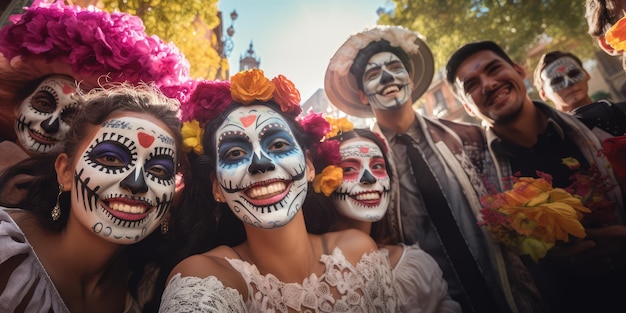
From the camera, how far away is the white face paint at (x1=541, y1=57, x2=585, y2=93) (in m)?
3.78

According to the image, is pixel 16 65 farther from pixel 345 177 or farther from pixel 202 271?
pixel 345 177

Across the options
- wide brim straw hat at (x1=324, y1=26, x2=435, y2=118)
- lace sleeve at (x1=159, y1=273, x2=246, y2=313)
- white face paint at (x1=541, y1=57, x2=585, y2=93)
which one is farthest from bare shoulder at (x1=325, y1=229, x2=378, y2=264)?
white face paint at (x1=541, y1=57, x2=585, y2=93)

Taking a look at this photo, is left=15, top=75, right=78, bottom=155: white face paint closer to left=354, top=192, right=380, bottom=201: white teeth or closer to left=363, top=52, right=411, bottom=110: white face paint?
left=354, top=192, right=380, bottom=201: white teeth

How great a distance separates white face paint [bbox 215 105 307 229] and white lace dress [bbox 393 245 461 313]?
39.6 inches

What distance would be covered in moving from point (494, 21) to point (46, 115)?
28.2 ft

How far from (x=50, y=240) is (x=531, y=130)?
4319 mm

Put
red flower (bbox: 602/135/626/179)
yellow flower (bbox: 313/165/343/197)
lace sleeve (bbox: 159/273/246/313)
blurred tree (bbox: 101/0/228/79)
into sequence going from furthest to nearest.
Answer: blurred tree (bbox: 101/0/228/79) → yellow flower (bbox: 313/165/343/197) → red flower (bbox: 602/135/626/179) → lace sleeve (bbox: 159/273/246/313)

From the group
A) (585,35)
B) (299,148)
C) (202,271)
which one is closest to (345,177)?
(299,148)

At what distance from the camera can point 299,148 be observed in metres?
2.07

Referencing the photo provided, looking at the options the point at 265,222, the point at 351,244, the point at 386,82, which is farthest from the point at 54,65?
the point at 386,82

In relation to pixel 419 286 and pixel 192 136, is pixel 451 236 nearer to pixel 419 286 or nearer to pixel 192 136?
pixel 419 286

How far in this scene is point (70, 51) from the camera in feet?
7.06

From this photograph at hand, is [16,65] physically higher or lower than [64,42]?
lower

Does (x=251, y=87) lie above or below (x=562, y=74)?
above
